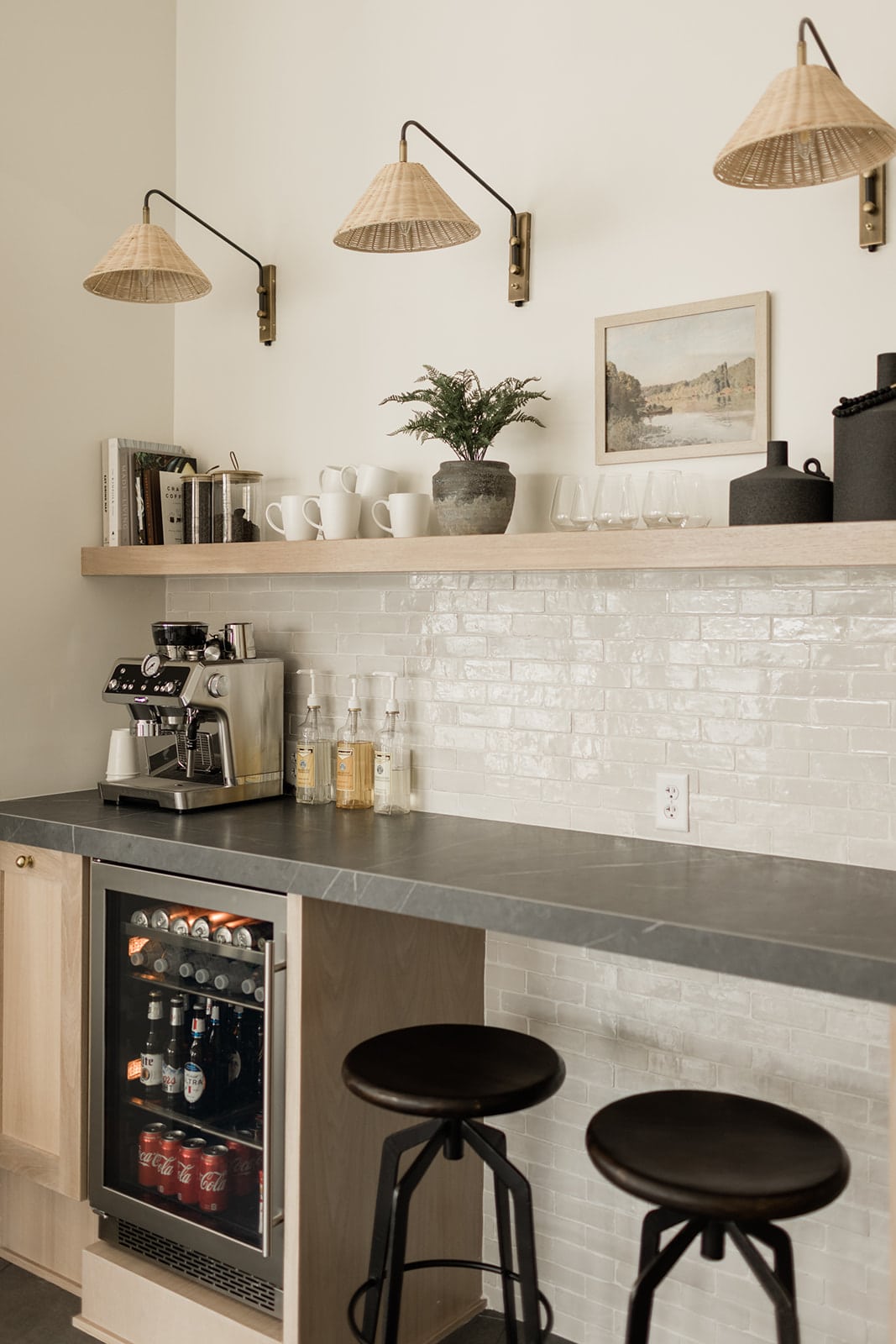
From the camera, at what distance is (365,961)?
2270 millimetres

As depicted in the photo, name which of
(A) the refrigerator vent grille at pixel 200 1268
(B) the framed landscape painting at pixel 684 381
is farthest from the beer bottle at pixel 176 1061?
(B) the framed landscape painting at pixel 684 381

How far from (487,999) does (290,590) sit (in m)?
1.13


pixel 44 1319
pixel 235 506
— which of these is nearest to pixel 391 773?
pixel 235 506

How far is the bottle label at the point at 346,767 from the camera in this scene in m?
2.71

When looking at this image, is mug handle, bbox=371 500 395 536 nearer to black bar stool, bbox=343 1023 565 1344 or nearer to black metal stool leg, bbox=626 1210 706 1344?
black bar stool, bbox=343 1023 565 1344

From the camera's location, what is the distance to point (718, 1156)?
162 cm

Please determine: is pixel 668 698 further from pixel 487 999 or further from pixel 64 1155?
pixel 64 1155

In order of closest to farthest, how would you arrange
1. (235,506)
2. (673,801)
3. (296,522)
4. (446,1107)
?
1. (446,1107)
2. (673,801)
3. (296,522)
4. (235,506)

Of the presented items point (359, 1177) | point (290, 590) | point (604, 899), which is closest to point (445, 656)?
point (290, 590)

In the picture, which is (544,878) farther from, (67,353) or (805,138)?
(67,353)

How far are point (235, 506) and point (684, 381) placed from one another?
46.1 inches

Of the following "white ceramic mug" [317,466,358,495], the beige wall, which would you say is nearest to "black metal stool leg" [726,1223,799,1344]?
"white ceramic mug" [317,466,358,495]

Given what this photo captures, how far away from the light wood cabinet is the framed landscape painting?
1.49 metres

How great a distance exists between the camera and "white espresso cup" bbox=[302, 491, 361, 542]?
263 centimetres
